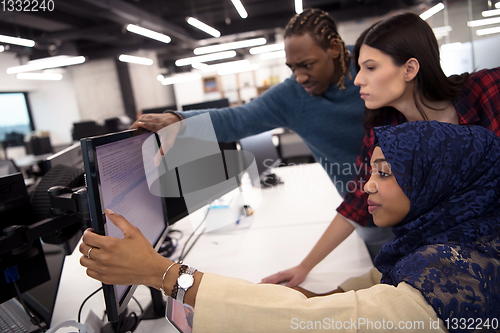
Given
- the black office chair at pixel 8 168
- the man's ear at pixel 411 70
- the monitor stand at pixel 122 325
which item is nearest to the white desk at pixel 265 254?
Result: the monitor stand at pixel 122 325

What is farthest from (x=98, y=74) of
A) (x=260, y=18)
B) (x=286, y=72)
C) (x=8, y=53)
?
(x=286, y=72)

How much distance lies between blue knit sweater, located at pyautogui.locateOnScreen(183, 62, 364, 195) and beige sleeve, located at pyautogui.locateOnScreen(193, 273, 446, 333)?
703 mm

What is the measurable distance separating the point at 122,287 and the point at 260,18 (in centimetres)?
913

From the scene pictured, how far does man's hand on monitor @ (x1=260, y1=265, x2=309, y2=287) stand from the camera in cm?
102

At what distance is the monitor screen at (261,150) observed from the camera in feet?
6.61

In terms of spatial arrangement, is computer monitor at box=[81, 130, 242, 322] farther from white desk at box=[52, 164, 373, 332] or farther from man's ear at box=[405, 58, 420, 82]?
man's ear at box=[405, 58, 420, 82]

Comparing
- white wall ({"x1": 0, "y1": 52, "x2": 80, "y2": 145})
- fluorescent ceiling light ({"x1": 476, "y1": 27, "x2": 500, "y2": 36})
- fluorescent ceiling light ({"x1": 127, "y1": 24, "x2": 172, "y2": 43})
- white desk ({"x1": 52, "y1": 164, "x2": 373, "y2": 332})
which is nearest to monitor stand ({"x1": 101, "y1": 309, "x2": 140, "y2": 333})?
white desk ({"x1": 52, "y1": 164, "x2": 373, "y2": 332})

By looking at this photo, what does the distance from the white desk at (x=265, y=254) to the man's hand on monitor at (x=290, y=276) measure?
1.1 inches

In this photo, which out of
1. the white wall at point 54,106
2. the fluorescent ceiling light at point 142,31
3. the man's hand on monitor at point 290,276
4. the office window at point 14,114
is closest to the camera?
the man's hand on monitor at point 290,276

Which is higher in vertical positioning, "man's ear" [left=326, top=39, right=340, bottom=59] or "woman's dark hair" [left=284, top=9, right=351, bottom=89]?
"woman's dark hair" [left=284, top=9, right=351, bottom=89]

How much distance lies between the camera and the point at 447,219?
2.10 ft

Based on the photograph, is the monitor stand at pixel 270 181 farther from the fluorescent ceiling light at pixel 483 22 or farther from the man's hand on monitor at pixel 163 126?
the fluorescent ceiling light at pixel 483 22

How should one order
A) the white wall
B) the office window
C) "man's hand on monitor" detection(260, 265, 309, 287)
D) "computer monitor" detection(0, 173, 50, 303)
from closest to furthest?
"computer monitor" detection(0, 173, 50, 303)
"man's hand on monitor" detection(260, 265, 309, 287)
the office window
the white wall

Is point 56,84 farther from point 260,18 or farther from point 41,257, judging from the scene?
point 41,257
